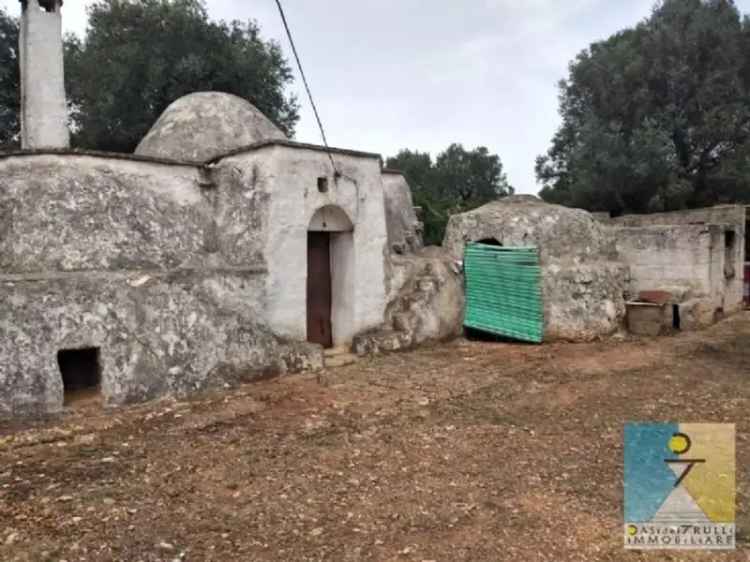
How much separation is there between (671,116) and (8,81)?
75.6 feet

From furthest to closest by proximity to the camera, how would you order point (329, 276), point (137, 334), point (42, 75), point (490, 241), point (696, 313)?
point (696, 313) → point (490, 241) → point (329, 276) → point (42, 75) → point (137, 334)

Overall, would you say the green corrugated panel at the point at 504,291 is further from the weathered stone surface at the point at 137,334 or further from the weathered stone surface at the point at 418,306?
the weathered stone surface at the point at 137,334

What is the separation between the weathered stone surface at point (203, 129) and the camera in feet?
33.4

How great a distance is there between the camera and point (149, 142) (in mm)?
10555

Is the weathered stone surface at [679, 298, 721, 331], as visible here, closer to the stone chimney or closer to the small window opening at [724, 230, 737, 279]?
the small window opening at [724, 230, 737, 279]

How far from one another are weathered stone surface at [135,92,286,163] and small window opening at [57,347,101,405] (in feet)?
14.0

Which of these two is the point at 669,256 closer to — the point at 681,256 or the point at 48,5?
the point at 681,256

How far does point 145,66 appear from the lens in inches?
679

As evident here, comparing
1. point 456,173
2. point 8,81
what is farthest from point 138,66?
point 456,173

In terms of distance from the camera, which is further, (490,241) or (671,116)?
(671,116)

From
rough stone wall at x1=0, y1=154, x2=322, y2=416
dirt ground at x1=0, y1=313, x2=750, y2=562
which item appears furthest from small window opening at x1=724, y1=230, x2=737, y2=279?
rough stone wall at x1=0, y1=154, x2=322, y2=416

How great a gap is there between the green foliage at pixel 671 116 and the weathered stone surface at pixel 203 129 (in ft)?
53.7

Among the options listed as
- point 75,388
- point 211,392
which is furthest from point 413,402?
point 75,388

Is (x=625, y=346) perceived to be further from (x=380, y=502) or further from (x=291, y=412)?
(x=380, y=502)
